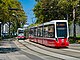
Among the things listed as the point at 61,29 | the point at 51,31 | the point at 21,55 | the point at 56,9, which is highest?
the point at 56,9

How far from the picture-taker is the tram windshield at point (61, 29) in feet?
121

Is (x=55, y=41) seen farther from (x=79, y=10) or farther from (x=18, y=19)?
(x=18, y=19)

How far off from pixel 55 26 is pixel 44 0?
18838 mm

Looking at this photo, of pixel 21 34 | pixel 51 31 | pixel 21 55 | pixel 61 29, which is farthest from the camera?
pixel 21 34

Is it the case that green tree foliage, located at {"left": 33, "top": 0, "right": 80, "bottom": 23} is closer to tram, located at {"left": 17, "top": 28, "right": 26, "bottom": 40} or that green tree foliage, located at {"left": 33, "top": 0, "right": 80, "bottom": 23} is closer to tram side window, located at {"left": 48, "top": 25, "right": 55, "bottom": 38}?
tram side window, located at {"left": 48, "top": 25, "right": 55, "bottom": 38}

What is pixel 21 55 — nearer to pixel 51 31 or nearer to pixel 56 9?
pixel 51 31

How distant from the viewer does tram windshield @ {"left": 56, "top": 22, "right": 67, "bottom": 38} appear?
121 ft

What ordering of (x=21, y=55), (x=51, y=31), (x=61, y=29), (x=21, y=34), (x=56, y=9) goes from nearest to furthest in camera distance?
(x=21, y=55) → (x=61, y=29) → (x=51, y=31) → (x=56, y=9) → (x=21, y=34)

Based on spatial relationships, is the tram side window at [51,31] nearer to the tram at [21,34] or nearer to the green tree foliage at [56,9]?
the green tree foliage at [56,9]

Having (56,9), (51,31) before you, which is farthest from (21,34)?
(51,31)

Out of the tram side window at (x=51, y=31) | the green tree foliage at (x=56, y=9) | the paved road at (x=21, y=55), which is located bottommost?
the paved road at (x=21, y=55)

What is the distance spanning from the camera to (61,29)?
37.2 metres

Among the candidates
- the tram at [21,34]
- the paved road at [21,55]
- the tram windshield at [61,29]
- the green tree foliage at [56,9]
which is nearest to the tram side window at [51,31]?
the tram windshield at [61,29]

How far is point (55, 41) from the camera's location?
36.8 metres
